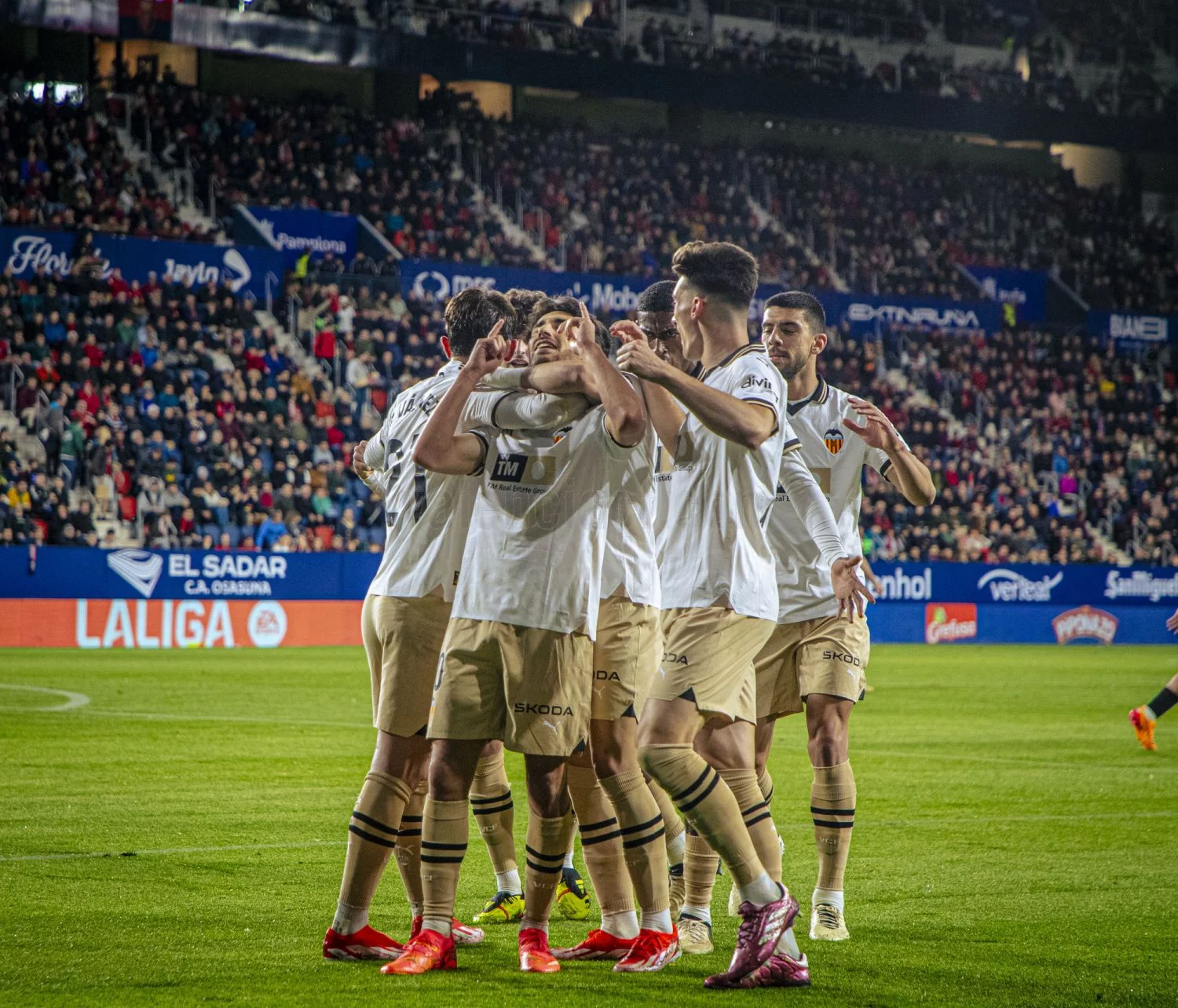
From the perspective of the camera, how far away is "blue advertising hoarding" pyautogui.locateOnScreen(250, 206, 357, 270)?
33.7 metres

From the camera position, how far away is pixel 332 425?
1203 inches

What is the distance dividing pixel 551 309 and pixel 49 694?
41.1 ft

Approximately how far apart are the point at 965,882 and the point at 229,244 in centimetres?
2663

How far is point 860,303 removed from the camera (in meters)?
39.2

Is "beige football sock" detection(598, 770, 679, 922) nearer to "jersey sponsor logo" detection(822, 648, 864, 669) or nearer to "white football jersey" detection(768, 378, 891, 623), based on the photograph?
"jersey sponsor logo" detection(822, 648, 864, 669)

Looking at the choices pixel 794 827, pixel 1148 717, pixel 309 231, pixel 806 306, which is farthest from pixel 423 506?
pixel 309 231

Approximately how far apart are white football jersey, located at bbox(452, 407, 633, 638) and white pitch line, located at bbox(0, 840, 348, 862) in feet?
10.6

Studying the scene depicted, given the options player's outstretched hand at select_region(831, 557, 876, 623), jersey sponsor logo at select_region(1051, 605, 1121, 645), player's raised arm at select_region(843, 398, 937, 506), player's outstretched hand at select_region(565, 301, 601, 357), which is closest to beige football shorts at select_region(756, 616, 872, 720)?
player's outstretched hand at select_region(831, 557, 876, 623)

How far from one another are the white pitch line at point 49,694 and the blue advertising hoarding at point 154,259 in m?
13.6

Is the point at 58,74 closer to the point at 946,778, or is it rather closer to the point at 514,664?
the point at 946,778

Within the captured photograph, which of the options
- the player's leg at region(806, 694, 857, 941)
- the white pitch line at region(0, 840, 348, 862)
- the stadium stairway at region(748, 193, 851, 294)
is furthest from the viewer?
the stadium stairway at region(748, 193, 851, 294)

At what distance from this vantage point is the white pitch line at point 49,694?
609 inches

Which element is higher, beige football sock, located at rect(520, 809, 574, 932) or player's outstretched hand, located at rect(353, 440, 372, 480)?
player's outstretched hand, located at rect(353, 440, 372, 480)

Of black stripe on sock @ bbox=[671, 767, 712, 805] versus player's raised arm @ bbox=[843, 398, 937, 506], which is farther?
player's raised arm @ bbox=[843, 398, 937, 506]
